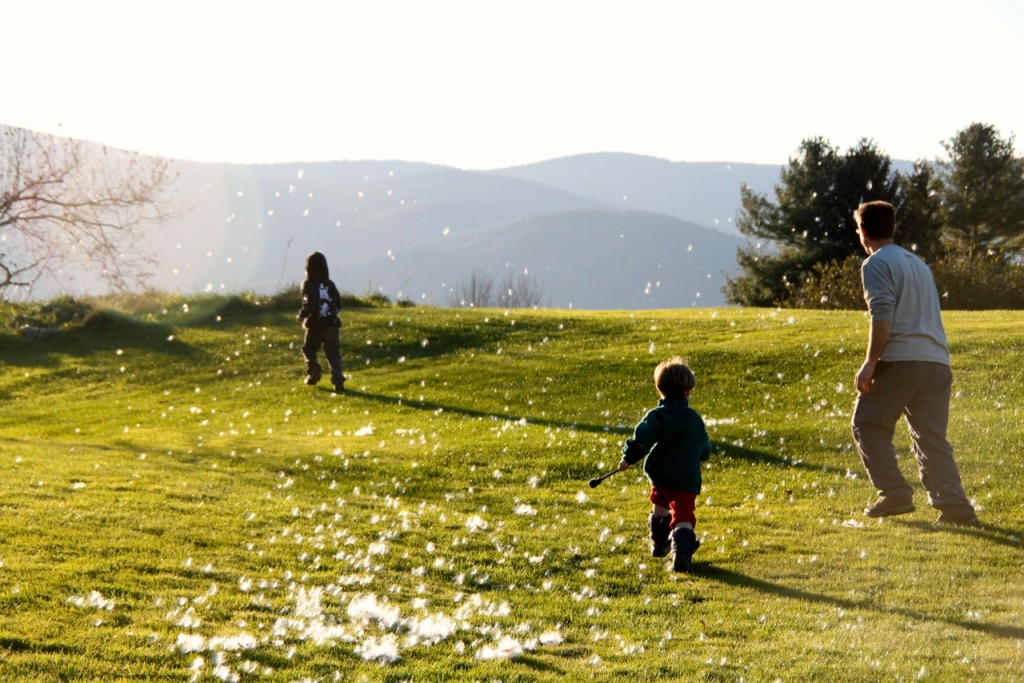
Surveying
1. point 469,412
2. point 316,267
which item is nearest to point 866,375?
point 469,412

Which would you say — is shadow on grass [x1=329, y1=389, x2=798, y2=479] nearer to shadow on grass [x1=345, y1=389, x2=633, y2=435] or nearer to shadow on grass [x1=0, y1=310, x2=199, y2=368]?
shadow on grass [x1=345, y1=389, x2=633, y2=435]

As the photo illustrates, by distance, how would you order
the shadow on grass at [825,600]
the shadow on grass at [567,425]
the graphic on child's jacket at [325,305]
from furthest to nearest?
1. the graphic on child's jacket at [325,305]
2. the shadow on grass at [567,425]
3. the shadow on grass at [825,600]

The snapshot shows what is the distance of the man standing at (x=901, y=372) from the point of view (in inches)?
408

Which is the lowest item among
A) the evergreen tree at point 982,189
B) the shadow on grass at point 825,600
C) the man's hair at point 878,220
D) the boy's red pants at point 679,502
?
the shadow on grass at point 825,600

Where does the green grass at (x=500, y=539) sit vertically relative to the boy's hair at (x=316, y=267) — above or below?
below

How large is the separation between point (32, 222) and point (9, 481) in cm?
2854

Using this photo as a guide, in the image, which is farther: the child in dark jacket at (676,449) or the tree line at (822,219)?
the tree line at (822,219)

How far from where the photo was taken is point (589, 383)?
25.4 meters

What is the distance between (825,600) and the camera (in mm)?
8719

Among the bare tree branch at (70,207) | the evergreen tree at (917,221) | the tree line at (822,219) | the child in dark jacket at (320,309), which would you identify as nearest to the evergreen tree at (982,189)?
the tree line at (822,219)

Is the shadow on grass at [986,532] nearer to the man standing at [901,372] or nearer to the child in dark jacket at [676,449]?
the man standing at [901,372]

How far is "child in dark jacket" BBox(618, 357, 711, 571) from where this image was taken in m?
9.59

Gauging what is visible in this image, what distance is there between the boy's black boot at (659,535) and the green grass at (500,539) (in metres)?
0.21

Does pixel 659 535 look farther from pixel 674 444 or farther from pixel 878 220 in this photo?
pixel 878 220
